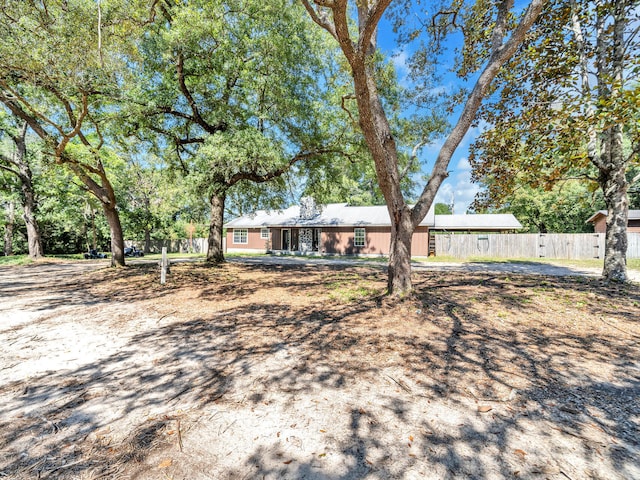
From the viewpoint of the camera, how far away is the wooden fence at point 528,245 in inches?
707

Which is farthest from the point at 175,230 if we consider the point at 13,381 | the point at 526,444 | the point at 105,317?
the point at 526,444

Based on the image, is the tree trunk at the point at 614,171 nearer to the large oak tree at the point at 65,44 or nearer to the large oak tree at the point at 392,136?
the large oak tree at the point at 392,136

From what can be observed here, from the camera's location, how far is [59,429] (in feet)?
7.32

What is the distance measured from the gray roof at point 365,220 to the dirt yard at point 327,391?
16.0 metres

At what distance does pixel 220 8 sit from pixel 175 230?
25914 mm

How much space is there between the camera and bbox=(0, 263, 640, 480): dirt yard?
6.27 ft

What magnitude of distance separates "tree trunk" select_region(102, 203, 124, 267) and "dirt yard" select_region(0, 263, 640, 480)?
20.8 ft

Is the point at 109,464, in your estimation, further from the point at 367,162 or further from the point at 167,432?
the point at 367,162

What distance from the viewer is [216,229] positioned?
1295 centimetres

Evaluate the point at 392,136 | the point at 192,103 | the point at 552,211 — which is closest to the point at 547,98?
the point at 392,136

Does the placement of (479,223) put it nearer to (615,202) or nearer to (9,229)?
(615,202)

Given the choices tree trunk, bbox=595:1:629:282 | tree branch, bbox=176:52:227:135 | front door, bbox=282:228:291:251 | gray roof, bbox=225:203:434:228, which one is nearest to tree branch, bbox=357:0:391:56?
tree trunk, bbox=595:1:629:282

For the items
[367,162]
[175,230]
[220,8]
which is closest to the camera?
[220,8]

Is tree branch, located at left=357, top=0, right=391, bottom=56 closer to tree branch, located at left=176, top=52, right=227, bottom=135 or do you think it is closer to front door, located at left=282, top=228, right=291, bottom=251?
tree branch, located at left=176, top=52, right=227, bottom=135
